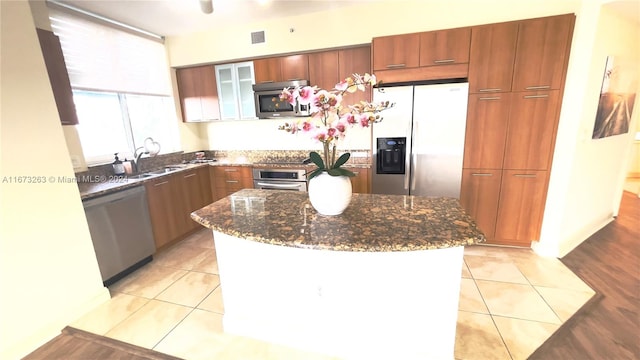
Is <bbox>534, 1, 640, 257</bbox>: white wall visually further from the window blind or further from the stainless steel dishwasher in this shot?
the window blind

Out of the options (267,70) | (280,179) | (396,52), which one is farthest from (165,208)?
(396,52)

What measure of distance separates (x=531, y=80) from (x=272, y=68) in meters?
2.74

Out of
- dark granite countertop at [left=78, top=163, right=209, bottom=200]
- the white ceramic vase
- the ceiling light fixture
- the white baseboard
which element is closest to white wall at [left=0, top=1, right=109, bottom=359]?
the white baseboard

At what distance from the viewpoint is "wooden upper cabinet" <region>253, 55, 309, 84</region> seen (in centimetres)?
329

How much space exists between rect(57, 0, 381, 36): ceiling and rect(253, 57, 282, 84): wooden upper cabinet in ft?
1.52

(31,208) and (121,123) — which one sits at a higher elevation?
(121,123)

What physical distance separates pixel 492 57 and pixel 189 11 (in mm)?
3071

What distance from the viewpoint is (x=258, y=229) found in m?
1.34

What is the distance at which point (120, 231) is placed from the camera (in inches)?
96.0

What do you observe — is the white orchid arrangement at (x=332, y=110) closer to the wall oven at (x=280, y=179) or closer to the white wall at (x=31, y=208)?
the white wall at (x=31, y=208)

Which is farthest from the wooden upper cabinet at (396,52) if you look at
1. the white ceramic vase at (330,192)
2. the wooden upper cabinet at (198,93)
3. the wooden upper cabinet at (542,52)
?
the wooden upper cabinet at (198,93)

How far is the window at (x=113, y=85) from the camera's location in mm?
2645

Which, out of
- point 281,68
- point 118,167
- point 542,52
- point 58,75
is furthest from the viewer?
point 281,68

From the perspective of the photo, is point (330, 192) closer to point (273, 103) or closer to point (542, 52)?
point (273, 103)
